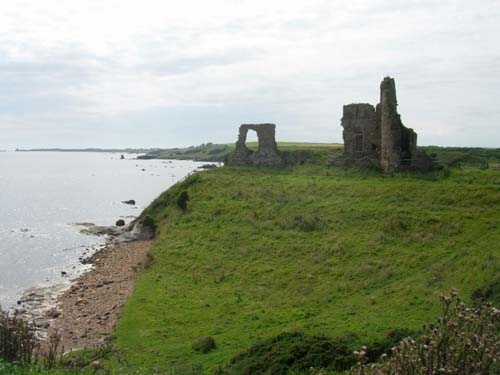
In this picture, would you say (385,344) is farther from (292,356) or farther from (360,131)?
(360,131)

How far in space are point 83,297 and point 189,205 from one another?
49.9ft

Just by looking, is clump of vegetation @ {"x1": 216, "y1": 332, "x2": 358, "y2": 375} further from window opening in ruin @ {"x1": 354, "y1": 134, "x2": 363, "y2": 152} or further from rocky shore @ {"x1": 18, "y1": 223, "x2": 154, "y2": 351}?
window opening in ruin @ {"x1": 354, "y1": 134, "x2": 363, "y2": 152}

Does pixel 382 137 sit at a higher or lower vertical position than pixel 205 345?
higher

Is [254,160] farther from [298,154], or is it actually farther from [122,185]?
[122,185]

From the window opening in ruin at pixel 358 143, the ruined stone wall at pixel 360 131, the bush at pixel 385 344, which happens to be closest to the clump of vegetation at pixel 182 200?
the ruined stone wall at pixel 360 131

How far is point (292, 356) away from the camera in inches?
624

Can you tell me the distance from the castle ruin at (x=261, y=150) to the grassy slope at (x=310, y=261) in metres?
12.5

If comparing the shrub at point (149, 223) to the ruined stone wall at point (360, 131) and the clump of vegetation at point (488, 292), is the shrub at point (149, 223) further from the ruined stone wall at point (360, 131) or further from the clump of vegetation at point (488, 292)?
the clump of vegetation at point (488, 292)

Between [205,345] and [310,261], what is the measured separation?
11.4 m

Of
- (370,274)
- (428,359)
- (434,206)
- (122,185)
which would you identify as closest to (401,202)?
(434,206)

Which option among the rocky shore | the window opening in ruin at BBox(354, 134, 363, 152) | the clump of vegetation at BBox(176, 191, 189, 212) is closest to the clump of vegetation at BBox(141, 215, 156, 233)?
the rocky shore

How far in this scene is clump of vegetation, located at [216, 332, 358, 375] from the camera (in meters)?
15.3

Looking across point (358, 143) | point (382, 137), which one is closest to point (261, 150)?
point (358, 143)

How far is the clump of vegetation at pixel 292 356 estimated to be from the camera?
50.3ft
